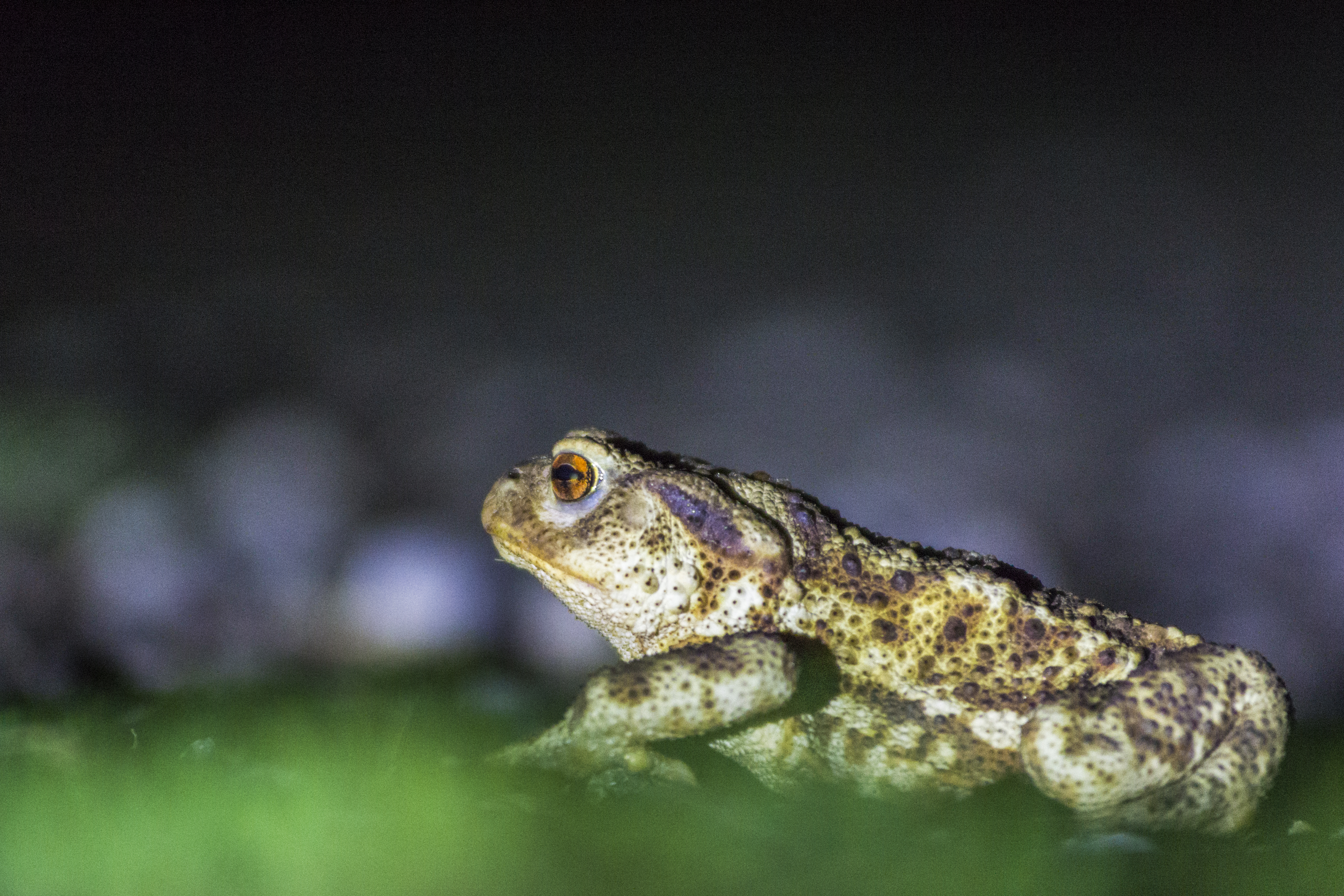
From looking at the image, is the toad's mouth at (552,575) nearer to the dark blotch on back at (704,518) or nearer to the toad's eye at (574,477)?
the toad's eye at (574,477)

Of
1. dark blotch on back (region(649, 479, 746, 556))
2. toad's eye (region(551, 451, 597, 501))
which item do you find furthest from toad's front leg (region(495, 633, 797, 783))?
toad's eye (region(551, 451, 597, 501))

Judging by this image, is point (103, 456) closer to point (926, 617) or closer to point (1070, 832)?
point (926, 617)

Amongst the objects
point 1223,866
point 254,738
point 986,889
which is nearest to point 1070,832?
point 1223,866

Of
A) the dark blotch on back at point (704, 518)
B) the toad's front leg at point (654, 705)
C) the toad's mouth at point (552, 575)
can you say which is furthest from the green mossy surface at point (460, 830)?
the dark blotch on back at point (704, 518)

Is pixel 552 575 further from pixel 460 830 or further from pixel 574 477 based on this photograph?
pixel 460 830

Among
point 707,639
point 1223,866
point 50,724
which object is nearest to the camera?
point 1223,866

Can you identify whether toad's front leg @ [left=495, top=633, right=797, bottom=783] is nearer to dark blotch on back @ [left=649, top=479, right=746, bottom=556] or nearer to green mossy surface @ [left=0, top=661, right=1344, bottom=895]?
green mossy surface @ [left=0, top=661, right=1344, bottom=895]
